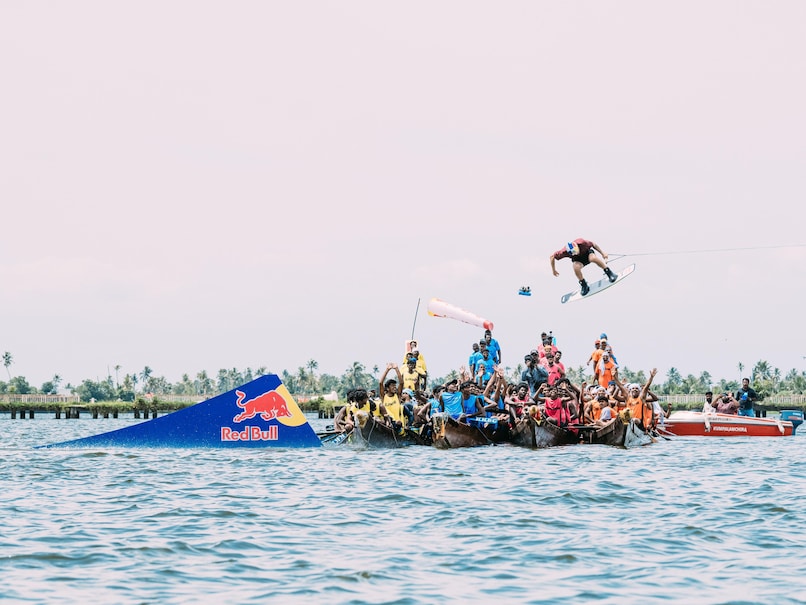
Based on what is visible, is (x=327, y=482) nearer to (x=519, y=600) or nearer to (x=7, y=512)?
(x=7, y=512)

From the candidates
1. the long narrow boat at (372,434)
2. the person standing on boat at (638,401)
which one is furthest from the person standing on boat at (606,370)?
the long narrow boat at (372,434)

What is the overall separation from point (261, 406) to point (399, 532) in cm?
1237

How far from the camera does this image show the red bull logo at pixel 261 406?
25.7 meters

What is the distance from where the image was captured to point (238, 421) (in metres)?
25.8

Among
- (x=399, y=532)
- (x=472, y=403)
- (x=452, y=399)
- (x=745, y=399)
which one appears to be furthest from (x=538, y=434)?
(x=745, y=399)

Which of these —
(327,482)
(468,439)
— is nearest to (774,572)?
(327,482)

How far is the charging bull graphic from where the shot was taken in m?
25.7

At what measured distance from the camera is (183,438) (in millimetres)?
25641

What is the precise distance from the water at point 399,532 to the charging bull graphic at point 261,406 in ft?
8.74

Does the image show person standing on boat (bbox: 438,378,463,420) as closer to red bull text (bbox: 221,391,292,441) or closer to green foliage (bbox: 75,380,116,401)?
red bull text (bbox: 221,391,292,441)

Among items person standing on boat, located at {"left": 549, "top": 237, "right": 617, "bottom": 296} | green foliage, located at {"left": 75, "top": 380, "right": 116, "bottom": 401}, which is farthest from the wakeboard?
green foliage, located at {"left": 75, "top": 380, "right": 116, "bottom": 401}

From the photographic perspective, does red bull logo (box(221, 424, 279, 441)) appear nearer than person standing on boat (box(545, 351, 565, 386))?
Yes

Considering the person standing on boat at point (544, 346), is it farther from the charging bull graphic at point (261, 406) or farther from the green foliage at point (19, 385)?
the green foliage at point (19, 385)

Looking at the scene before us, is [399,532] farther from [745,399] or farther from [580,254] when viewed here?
[745,399]
